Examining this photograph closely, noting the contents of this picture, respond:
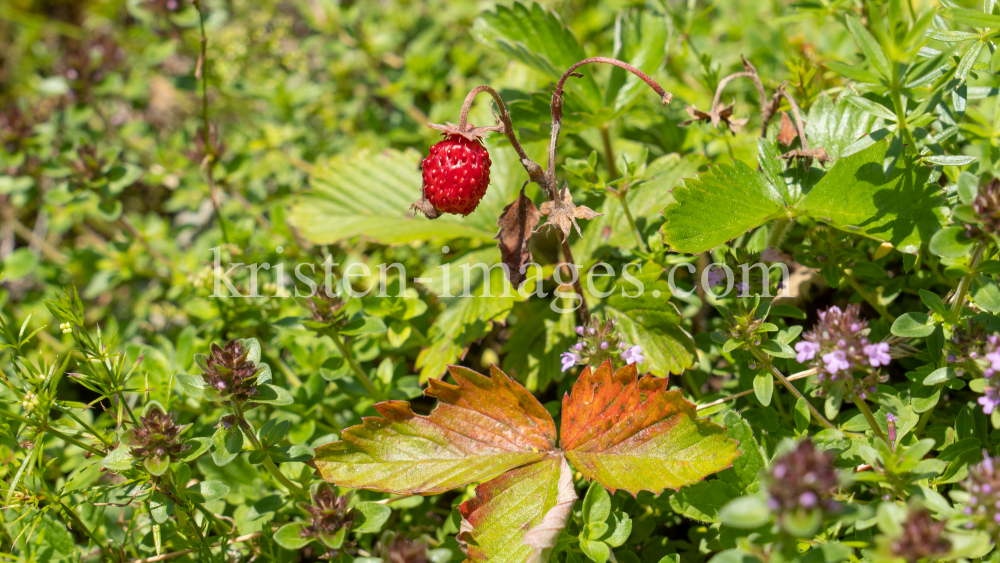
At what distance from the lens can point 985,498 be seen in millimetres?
1381

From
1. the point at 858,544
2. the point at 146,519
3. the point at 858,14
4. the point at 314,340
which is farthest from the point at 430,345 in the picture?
the point at 858,14

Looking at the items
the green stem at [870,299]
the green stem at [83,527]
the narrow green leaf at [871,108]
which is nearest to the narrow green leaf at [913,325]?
the green stem at [870,299]

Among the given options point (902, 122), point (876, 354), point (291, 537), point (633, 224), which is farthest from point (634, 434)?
point (902, 122)

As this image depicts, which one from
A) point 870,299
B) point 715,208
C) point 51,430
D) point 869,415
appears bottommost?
point 51,430

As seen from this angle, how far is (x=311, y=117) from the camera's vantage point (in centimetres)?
453

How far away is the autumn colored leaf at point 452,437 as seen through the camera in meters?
2.04

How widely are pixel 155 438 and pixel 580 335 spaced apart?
53.8 inches

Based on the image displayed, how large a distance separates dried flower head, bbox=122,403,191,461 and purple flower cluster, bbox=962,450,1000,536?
2.01m

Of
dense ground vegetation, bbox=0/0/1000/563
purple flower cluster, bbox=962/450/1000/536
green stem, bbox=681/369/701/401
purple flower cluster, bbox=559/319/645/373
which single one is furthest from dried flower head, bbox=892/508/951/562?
green stem, bbox=681/369/701/401

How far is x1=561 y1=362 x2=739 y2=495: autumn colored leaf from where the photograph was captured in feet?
6.23

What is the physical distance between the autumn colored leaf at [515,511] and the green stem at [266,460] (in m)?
0.57

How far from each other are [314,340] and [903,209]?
2242 millimetres

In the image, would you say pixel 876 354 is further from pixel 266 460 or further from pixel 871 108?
pixel 266 460

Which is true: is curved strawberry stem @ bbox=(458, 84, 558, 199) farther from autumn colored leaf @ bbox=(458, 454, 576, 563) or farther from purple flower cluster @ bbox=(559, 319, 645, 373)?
autumn colored leaf @ bbox=(458, 454, 576, 563)
